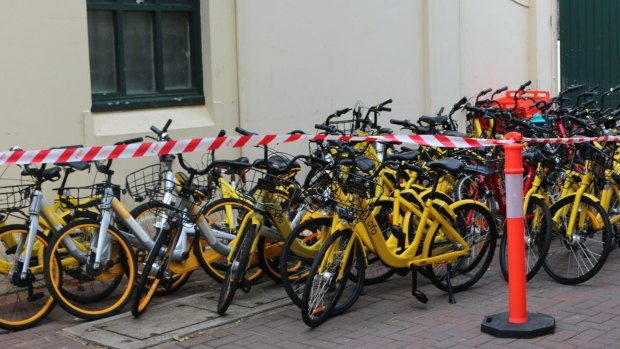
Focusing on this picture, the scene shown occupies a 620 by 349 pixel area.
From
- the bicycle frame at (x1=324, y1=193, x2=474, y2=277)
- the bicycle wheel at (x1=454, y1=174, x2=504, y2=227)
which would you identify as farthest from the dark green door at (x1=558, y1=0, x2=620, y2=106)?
the bicycle frame at (x1=324, y1=193, x2=474, y2=277)

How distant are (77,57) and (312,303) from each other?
10.5 feet

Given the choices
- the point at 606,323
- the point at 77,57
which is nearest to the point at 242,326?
the point at 606,323

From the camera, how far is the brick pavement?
19.7ft

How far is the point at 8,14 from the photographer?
7613mm

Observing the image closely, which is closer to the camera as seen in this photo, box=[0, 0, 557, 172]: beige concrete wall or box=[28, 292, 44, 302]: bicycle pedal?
box=[28, 292, 44, 302]: bicycle pedal

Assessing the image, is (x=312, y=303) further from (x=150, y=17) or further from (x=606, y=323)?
(x=150, y=17)

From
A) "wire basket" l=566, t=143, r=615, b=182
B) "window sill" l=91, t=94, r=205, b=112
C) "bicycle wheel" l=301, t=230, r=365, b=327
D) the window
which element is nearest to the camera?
"bicycle wheel" l=301, t=230, r=365, b=327

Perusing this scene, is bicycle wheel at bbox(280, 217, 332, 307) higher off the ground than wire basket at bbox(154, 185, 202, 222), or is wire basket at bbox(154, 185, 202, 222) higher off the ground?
wire basket at bbox(154, 185, 202, 222)

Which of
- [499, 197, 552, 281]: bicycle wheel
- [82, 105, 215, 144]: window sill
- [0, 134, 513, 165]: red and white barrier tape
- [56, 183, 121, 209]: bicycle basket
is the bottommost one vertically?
[499, 197, 552, 281]: bicycle wheel

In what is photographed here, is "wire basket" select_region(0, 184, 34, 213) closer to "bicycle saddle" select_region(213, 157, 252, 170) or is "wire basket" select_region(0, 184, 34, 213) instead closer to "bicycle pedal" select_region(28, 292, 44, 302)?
"bicycle pedal" select_region(28, 292, 44, 302)

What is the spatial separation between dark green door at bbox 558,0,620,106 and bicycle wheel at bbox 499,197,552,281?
325 inches

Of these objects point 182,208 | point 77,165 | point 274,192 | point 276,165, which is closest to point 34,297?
point 77,165

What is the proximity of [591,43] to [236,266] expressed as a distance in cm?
1040

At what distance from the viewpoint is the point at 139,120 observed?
8656 millimetres
